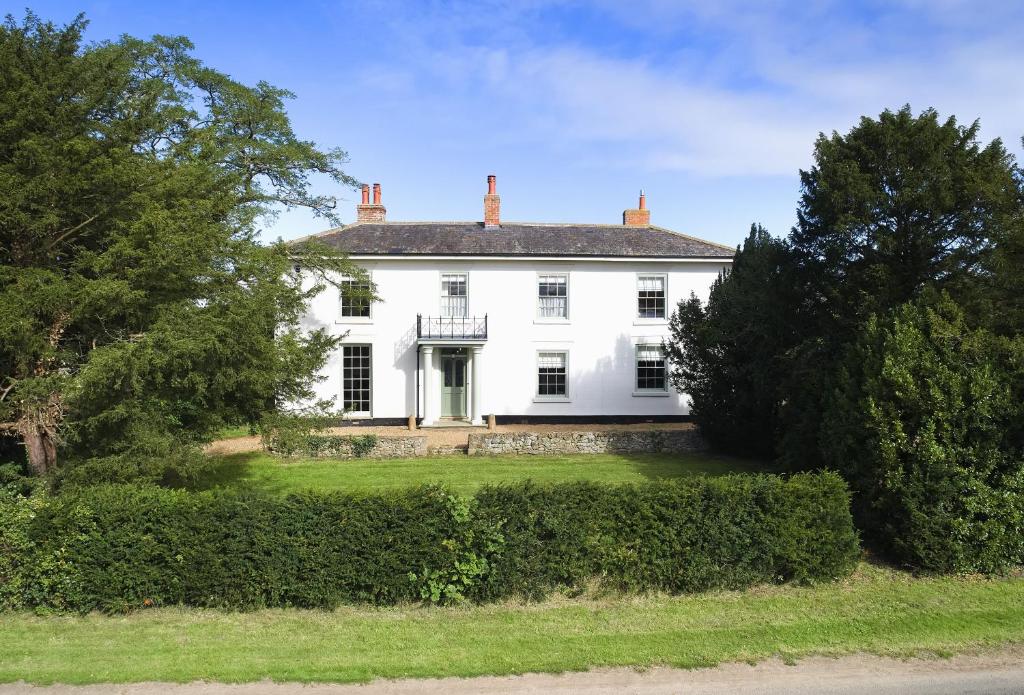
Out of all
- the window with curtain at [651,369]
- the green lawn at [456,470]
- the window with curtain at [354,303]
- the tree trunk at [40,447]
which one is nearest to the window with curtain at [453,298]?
the window with curtain at [354,303]

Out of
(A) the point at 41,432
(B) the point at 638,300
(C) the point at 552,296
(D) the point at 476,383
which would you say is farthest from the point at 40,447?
(B) the point at 638,300

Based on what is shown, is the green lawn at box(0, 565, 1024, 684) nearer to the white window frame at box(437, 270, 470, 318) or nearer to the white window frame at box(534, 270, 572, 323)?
the white window frame at box(534, 270, 572, 323)

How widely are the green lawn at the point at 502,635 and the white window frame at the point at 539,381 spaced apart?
56.0ft

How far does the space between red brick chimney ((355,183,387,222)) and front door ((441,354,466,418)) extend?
22.3ft

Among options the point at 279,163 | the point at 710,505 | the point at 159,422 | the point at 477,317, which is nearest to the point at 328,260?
the point at 279,163

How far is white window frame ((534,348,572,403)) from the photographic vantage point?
25.5 metres

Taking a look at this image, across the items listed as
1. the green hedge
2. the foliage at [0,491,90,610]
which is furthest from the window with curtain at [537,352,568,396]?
the foliage at [0,491,90,610]

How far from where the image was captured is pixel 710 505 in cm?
862

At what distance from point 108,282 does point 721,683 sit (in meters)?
9.30

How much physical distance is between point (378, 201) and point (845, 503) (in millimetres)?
22603

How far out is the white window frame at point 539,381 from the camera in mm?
25500

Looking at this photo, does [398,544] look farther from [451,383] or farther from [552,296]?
[552,296]

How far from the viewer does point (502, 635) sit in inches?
279

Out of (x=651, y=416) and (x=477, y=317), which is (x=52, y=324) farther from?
(x=651, y=416)
